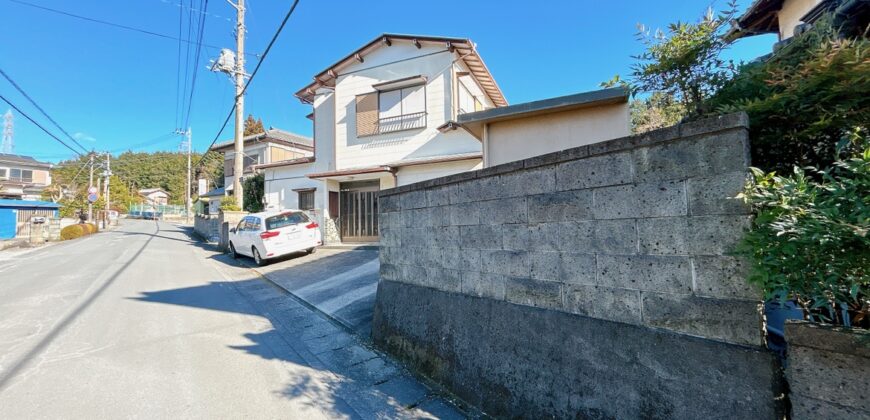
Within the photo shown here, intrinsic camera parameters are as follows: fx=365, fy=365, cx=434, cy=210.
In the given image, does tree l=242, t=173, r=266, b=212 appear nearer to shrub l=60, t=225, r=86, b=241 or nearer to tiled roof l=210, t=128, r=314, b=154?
tiled roof l=210, t=128, r=314, b=154

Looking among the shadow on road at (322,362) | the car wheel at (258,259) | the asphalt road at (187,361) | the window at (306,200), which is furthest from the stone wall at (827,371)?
the window at (306,200)

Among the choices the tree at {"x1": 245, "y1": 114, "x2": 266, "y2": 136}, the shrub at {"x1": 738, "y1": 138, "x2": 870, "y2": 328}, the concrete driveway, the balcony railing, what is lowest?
the concrete driveway

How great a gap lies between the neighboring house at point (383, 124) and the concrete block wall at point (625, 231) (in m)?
7.98

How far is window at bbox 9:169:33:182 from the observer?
36.9m

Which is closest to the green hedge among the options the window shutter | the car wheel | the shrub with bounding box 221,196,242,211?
the shrub with bounding box 221,196,242,211

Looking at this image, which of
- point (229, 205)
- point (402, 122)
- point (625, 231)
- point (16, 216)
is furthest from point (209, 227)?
point (625, 231)

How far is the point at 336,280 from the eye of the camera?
24.0 feet

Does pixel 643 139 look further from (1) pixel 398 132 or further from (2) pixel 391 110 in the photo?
(2) pixel 391 110

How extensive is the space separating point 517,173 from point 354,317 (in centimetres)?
340

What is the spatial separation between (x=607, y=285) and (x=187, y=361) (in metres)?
4.17

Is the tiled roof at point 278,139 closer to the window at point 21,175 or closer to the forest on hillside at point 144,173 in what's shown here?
the forest on hillside at point 144,173

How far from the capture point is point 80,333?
188 inches

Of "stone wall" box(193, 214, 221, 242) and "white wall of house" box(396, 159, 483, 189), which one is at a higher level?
"white wall of house" box(396, 159, 483, 189)

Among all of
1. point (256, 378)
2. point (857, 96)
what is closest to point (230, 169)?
point (256, 378)
